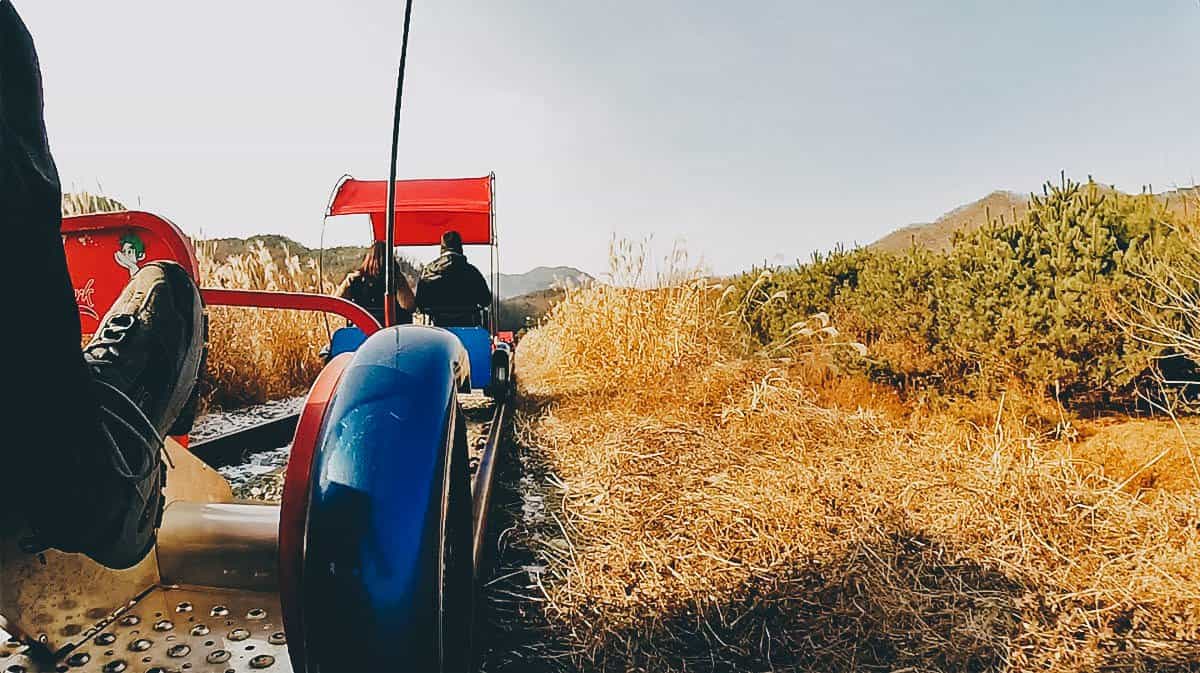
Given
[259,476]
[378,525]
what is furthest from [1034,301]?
[378,525]

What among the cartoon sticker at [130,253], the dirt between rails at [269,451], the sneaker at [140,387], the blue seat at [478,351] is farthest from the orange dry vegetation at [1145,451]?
the cartoon sticker at [130,253]

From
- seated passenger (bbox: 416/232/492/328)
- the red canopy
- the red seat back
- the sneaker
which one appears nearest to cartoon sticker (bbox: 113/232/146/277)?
the red seat back

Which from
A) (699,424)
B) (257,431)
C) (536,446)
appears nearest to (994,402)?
(699,424)

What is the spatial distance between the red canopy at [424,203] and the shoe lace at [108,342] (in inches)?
182

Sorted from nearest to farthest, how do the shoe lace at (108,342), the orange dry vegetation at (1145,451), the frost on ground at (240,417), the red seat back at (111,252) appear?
the shoe lace at (108,342)
the red seat back at (111,252)
the orange dry vegetation at (1145,451)
the frost on ground at (240,417)

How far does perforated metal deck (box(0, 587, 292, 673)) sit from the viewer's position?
4.41 feet

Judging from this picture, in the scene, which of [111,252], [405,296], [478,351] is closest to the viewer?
[111,252]

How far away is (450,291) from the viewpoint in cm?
535

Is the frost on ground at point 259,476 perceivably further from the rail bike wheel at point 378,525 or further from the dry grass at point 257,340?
the dry grass at point 257,340

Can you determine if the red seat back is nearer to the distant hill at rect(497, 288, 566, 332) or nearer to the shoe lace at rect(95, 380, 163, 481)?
the shoe lace at rect(95, 380, 163, 481)

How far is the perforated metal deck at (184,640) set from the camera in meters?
1.34

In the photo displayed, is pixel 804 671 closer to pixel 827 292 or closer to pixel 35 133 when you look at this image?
pixel 35 133

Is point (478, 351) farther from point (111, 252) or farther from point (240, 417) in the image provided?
point (111, 252)

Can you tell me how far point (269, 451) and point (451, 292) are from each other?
1910mm
